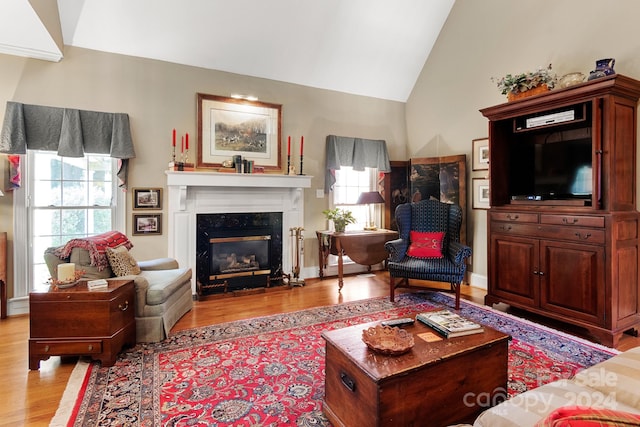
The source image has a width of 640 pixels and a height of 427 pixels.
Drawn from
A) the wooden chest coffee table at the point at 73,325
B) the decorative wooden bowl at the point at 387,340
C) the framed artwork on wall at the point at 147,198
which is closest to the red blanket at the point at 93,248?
the wooden chest coffee table at the point at 73,325

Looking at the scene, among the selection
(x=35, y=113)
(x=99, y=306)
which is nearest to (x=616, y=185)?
(x=99, y=306)

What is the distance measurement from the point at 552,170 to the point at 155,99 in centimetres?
422

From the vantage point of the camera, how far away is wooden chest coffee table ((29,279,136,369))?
7.38 ft

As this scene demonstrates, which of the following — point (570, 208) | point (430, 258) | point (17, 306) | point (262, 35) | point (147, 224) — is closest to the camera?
point (570, 208)

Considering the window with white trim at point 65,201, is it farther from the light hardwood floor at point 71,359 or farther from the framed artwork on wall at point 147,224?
Answer: the light hardwood floor at point 71,359

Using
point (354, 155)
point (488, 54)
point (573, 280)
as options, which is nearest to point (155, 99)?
point (354, 155)

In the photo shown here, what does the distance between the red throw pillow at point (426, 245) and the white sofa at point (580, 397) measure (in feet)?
8.35

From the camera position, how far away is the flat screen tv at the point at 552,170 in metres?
2.94

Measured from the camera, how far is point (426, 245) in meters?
3.84

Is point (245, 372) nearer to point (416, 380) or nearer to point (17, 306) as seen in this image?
point (416, 380)

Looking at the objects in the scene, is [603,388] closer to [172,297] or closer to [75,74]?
[172,297]

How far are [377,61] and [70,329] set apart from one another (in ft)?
15.1

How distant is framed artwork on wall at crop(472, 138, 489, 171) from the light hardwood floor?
154 cm

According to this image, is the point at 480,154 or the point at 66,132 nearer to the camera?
the point at 66,132
